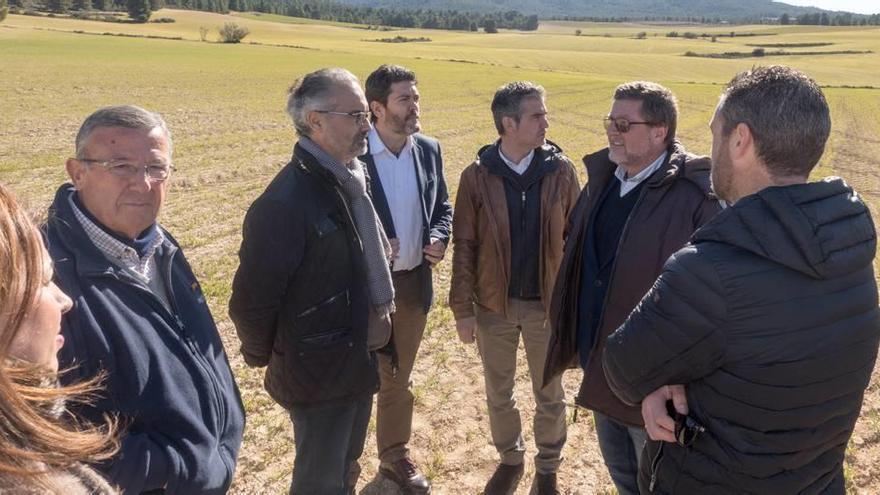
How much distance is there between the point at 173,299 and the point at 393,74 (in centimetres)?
219

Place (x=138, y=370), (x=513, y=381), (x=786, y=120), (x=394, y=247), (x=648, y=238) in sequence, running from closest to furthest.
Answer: (x=786, y=120) → (x=138, y=370) → (x=648, y=238) → (x=394, y=247) → (x=513, y=381)

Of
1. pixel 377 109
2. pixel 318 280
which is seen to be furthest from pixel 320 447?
pixel 377 109

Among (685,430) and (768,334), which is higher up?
(768,334)

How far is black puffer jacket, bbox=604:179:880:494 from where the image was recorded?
1.77 m

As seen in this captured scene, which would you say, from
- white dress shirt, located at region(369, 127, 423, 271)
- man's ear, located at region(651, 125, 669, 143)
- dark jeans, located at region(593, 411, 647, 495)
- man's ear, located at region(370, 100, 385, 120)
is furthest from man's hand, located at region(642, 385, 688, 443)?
man's ear, located at region(370, 100, 385, 120)

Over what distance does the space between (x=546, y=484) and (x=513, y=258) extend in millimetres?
1482

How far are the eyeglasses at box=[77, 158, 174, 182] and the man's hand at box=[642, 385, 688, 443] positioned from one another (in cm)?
202

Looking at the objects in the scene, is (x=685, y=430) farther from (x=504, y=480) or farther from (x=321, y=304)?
(x=504, y=480)

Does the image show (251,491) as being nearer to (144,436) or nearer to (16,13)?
(144,436)

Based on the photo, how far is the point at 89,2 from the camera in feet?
330

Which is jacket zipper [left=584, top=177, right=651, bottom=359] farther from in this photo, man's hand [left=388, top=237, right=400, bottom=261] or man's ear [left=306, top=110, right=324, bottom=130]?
man's ear [left=306, top=110, right=324, bottom=130]

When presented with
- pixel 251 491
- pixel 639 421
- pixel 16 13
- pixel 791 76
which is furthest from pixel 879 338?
pixel 16 13

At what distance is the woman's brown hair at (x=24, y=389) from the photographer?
4.32 ft

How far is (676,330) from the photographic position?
188 cm
